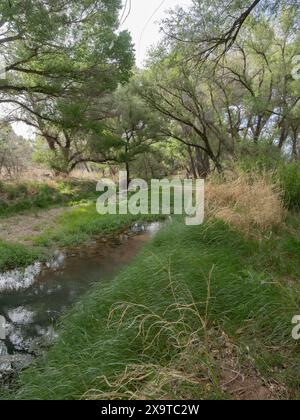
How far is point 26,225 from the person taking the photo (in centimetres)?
917

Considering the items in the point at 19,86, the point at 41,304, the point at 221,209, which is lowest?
the point at 41,304

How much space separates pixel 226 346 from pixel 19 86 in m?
10.5

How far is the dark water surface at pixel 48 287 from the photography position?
4.16 meters

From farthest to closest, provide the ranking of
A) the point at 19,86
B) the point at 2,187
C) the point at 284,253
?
the point at 2,187
the point at 19,86
the point at 284,253

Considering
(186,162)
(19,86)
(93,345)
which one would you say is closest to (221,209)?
(93,345)

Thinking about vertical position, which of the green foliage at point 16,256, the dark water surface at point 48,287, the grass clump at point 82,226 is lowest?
the dark water surface at point 48,287

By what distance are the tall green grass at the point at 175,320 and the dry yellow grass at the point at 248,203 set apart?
877 millimetres

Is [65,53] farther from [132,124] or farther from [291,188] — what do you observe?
[132,124]

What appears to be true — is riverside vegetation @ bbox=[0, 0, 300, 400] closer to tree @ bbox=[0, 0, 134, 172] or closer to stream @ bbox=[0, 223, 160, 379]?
tree @ bbox=[0, 0, 134, 172]

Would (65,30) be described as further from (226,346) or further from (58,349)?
(226,346)

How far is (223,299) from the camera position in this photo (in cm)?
348

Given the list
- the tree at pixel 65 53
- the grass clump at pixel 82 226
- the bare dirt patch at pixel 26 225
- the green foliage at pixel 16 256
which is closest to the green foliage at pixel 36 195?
the bare dirt patch at pixel 26 225

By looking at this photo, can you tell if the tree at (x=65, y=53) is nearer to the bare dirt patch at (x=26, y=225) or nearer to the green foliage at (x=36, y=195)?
the green foliage at (x=36, y=195)

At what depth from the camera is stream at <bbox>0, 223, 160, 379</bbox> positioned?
394cm
